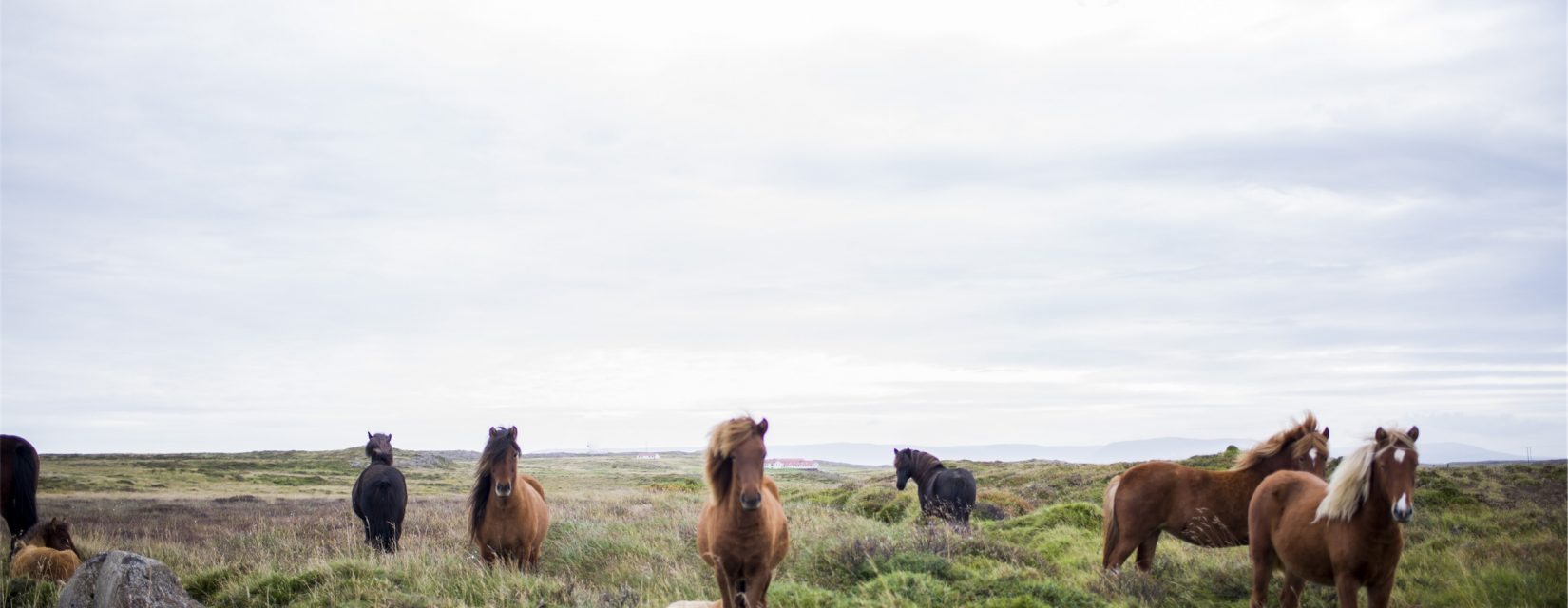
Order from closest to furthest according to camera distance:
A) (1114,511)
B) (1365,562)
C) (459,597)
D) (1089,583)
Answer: (1365,562)
(459,597)
(1089,583)
(1114,511)

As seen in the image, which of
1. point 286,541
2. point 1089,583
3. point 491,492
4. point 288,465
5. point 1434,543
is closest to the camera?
point 1089,583

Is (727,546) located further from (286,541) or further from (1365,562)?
(286,541)

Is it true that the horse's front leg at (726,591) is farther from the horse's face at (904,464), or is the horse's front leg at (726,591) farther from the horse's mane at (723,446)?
the horse's face at (904,464)

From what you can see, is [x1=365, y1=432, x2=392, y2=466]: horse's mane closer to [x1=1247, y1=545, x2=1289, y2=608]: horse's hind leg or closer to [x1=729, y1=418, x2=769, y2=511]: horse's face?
[x1=729, y1=418, x2=769, y2=511]: horse's face

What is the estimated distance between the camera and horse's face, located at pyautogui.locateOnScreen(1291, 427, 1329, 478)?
10.3 metres

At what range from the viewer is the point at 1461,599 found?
891 centimetres

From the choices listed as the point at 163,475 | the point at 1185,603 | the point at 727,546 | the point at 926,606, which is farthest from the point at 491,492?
the point at 163,475

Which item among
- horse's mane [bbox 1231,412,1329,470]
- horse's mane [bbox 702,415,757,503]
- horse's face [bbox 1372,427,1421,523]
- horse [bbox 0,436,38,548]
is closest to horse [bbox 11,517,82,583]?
horse [bbox 0,436,38,548]

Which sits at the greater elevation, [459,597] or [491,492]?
[491,492]

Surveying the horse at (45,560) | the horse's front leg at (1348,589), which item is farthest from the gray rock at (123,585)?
the horse's front leg at (1348,589)

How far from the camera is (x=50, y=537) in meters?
13.2

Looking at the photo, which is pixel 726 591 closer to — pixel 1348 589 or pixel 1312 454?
pixel 1348 589

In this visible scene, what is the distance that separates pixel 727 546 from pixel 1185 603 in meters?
5.24

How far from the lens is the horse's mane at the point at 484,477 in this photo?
1098 cm
